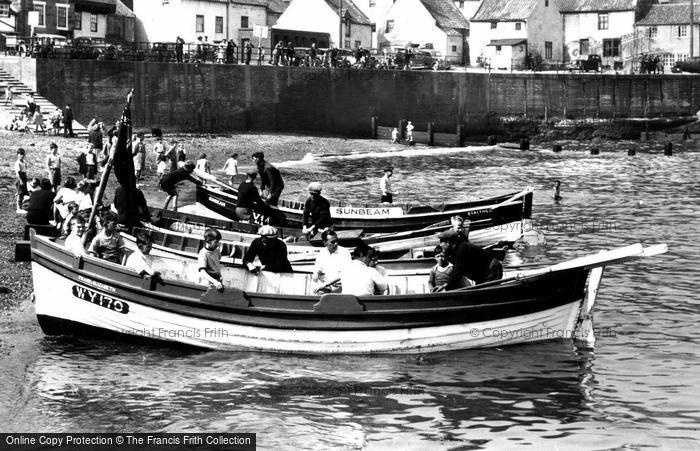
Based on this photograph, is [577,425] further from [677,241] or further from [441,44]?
[441,44]

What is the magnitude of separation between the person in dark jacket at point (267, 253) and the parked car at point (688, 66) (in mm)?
67467

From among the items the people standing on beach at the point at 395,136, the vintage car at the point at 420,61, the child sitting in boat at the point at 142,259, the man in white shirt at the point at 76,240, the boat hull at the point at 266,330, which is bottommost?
the boat hull at the point at 266,330

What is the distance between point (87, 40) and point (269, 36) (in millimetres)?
20366

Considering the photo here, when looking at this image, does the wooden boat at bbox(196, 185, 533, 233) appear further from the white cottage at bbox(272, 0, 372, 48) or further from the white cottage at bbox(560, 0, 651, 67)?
the white cottage at bbox(560, 0, 651, 67)

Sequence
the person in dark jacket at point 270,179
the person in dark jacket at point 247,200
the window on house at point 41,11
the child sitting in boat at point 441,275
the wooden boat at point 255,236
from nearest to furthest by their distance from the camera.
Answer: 1. the child sitting in boat at point 441,275
2. the wooden boat at point 255,236
3. the person in dark jacket at point 247,200
4. the person in dark jacket at point 270,179
5. the window on house at point 41,11

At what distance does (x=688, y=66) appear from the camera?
8069 cm

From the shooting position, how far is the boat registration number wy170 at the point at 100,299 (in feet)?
60.2

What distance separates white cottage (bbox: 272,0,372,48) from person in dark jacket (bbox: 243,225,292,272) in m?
63.1

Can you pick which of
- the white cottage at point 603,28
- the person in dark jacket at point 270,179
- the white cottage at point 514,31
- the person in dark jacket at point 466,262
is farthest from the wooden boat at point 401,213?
the white cottage at point 603,28

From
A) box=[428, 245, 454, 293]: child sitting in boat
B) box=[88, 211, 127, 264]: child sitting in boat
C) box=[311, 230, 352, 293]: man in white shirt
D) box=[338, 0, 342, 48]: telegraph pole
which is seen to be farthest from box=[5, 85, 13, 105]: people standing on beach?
box=[428, 245, 454, 293]: child sitting in boat

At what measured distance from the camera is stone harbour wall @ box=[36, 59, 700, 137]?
5369 cm

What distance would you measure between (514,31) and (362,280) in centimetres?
7187

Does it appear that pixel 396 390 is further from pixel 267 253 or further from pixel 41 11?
pixel 41 11

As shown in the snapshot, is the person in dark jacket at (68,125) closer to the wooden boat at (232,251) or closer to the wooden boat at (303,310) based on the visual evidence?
the wooden boat at (232,251)
